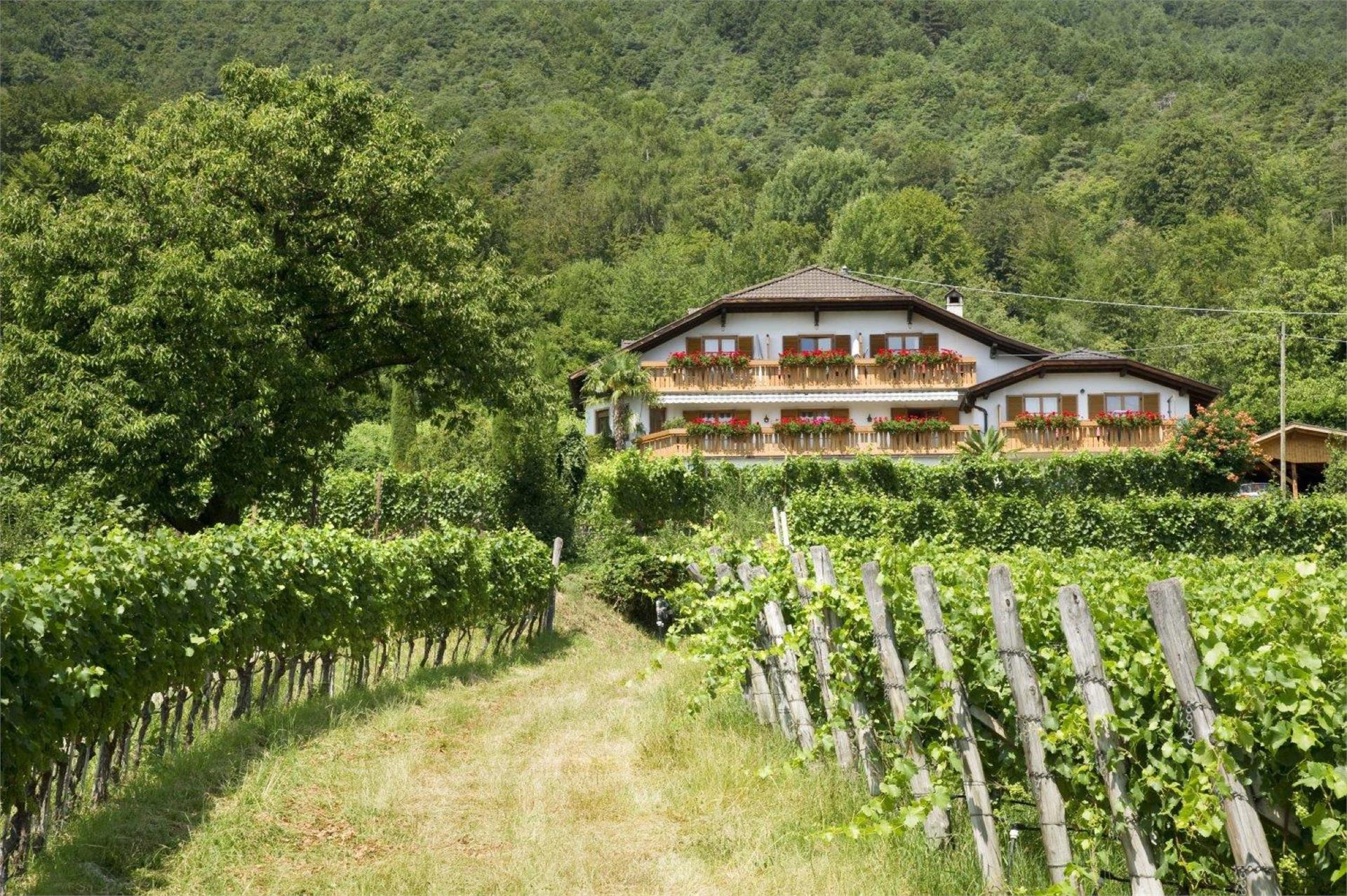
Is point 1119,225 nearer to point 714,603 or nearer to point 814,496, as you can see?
point 814,496

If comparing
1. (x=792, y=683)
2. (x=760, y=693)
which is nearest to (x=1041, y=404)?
(x=760, y=693)

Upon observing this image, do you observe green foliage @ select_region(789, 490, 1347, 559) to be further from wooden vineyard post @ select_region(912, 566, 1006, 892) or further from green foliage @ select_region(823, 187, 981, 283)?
green foliage @ select_region(823, 187, 981, 283)

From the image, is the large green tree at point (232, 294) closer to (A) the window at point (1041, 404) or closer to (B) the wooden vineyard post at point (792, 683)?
(B) the wooden vineyard post at point (792, 683)

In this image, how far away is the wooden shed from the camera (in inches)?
1907

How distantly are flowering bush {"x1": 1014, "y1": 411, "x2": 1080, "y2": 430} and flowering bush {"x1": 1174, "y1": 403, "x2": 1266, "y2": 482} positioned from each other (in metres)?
5.79

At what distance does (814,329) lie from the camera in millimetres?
51656

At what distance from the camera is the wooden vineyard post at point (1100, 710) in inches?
232

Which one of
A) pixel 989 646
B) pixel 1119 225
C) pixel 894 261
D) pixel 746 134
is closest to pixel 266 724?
pixel 989 646

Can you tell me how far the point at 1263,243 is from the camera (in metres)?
82.6

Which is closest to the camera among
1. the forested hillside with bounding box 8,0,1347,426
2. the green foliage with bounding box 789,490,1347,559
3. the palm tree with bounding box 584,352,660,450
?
the green foliage with bounding box 789,490,1347,559

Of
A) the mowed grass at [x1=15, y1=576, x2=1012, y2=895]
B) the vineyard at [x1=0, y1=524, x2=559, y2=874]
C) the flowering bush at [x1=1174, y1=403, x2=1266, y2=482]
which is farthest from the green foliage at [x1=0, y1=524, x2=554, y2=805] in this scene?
the flowering bush at [x1=1174, y1=403, x2=1266, y2=482]

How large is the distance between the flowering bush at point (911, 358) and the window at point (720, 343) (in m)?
5.42

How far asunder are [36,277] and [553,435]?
18228 millimetres

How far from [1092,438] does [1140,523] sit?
50.4 feet
